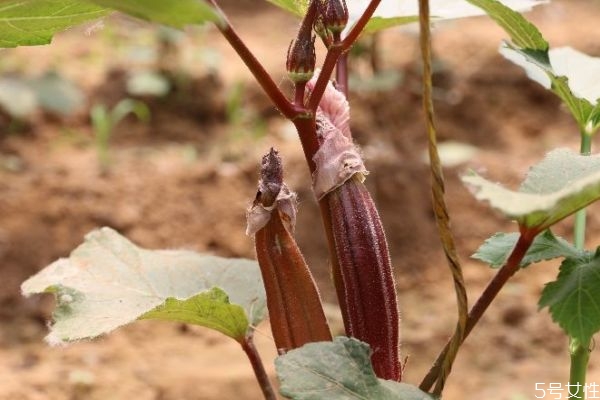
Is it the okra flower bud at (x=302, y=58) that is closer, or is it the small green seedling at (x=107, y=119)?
the okra flower bud at (x=302, y=58)

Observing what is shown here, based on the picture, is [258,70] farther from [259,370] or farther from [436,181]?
[259,370]

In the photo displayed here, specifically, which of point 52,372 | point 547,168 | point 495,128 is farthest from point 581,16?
point 547,168

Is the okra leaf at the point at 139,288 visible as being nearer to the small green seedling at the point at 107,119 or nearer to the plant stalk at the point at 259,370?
the plant stalk at the point at 259,370

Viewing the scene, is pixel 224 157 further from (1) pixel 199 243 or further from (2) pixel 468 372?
(2) pixel 468 372

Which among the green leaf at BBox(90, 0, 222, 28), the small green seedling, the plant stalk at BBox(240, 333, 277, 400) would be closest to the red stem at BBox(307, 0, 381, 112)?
the green leaf at BBox(90, 0, 222, 28)

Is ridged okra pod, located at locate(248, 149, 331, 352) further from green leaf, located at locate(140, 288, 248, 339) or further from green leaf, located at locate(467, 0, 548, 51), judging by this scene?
green leaf, located at locate(467, 0, 548, 51)

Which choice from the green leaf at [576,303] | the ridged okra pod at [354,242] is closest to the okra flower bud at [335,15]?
the ridged okra pod at [354,242]

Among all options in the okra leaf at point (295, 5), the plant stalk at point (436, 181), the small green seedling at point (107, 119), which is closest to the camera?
the plant stalk at point (436, 181)
